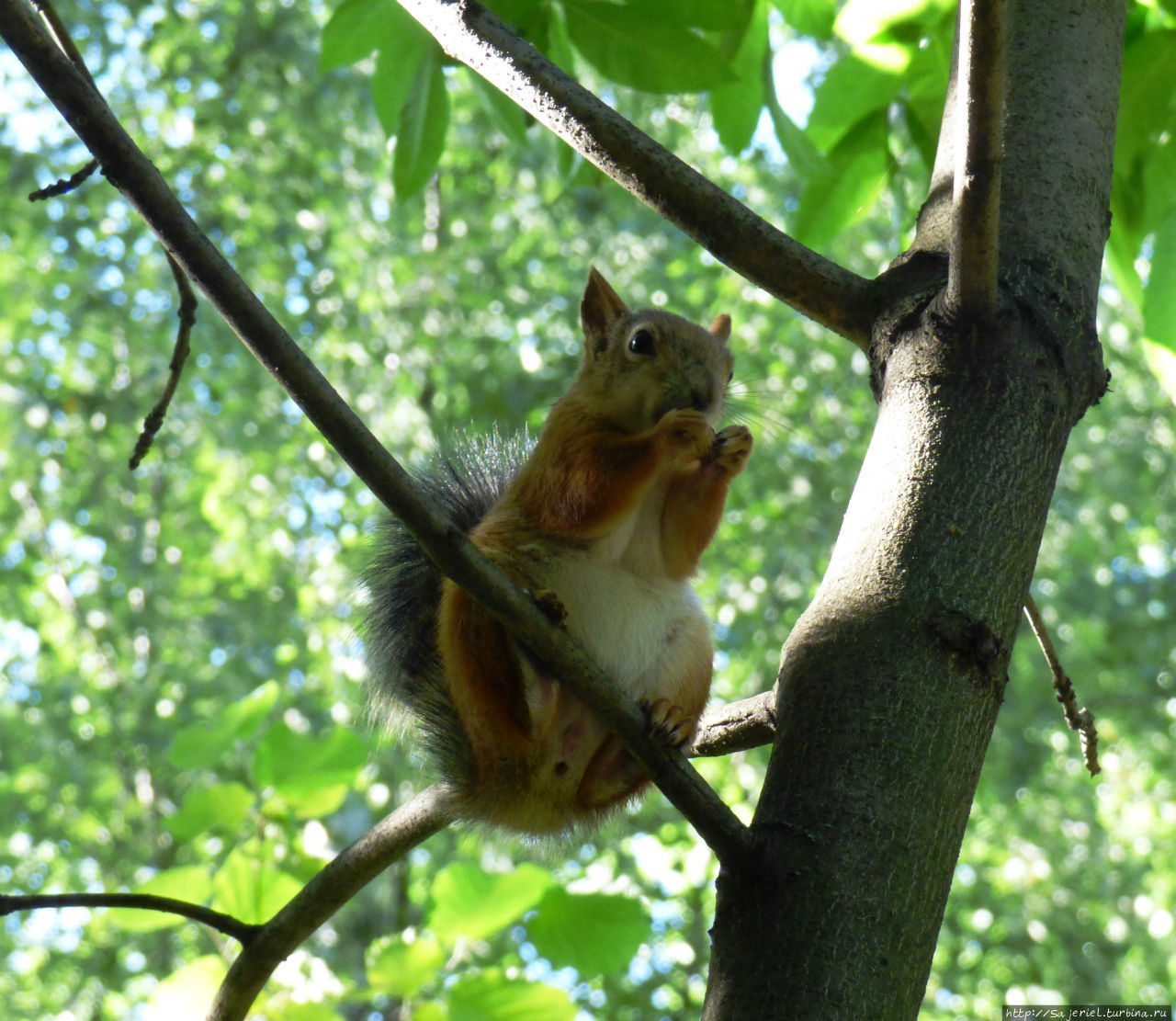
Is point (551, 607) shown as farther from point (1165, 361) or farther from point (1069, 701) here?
point (1165, 361)

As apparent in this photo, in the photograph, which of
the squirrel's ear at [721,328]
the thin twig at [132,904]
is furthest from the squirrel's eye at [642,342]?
the thin twig at [132,904]

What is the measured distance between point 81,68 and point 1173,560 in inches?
332

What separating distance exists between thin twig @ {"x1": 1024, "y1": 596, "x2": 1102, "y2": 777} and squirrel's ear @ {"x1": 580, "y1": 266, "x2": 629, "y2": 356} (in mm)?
1175

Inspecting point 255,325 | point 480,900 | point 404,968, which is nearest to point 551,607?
point 480,900

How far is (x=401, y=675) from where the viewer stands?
218 centimetres

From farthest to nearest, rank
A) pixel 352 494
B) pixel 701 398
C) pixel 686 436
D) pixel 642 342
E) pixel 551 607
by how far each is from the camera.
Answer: pixel 352 494, pixel 642 342, pixel 701 398, pixel 686 436, pixel 551 607

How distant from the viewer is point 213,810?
166 centimetres

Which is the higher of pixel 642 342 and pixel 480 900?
pixel 642 342

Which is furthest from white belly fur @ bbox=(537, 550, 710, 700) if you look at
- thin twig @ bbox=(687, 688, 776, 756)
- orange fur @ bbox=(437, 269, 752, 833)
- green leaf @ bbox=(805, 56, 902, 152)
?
green leaf @ bbox=(805, 56, 902, 152)

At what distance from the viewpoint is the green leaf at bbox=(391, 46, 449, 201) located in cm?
171

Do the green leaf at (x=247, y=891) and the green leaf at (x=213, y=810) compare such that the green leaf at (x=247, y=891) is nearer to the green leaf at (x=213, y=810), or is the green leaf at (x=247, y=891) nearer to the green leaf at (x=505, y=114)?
the green leaf at (x=213, y=810)

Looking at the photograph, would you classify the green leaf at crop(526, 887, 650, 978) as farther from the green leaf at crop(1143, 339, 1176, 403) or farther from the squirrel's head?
the green leaf at crop(1143, 339, 1176, 403)

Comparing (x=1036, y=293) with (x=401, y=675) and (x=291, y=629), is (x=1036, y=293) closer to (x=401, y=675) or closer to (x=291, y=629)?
(x=401, y=675)

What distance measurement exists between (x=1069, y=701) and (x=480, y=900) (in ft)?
2.88
